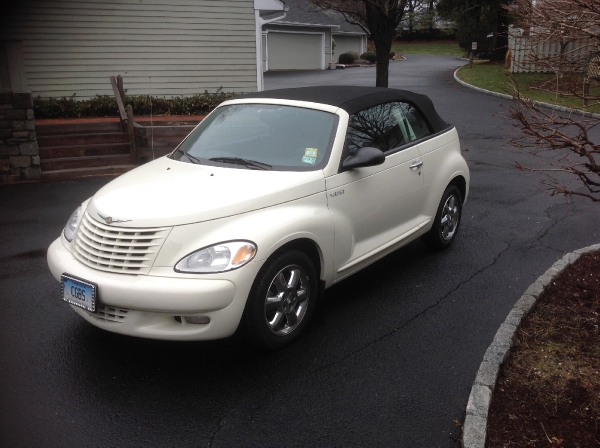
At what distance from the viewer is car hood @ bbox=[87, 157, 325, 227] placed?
4117mm

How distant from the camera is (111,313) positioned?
404cm

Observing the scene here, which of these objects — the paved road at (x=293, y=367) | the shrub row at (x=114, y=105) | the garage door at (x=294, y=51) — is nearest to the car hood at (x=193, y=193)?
the paved road at (x=293, y=367)

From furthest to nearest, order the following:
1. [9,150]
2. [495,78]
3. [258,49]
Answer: [495,78], [258,49], [9,150]

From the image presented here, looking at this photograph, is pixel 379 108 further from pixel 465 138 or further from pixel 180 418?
pixel 465 138

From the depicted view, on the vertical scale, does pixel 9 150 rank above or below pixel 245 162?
below

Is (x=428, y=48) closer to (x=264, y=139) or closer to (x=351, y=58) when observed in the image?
(x=351, y=58)

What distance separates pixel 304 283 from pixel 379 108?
1.99 metres

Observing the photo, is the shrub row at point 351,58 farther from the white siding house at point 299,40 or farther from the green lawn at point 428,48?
the green lawn at point 428,48

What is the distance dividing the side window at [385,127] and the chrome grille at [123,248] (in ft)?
6.09

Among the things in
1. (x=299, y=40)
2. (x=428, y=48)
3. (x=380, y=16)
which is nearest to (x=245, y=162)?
(x=380, y=16)

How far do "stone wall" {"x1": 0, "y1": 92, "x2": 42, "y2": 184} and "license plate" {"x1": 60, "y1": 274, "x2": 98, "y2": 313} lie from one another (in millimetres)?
6641

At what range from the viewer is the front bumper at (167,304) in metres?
3.83

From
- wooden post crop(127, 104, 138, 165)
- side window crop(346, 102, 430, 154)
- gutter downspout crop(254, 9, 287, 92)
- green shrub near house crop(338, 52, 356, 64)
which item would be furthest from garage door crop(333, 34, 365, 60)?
side window crop(346, 102, 430, 154)

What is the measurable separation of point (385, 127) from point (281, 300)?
7.00ft
